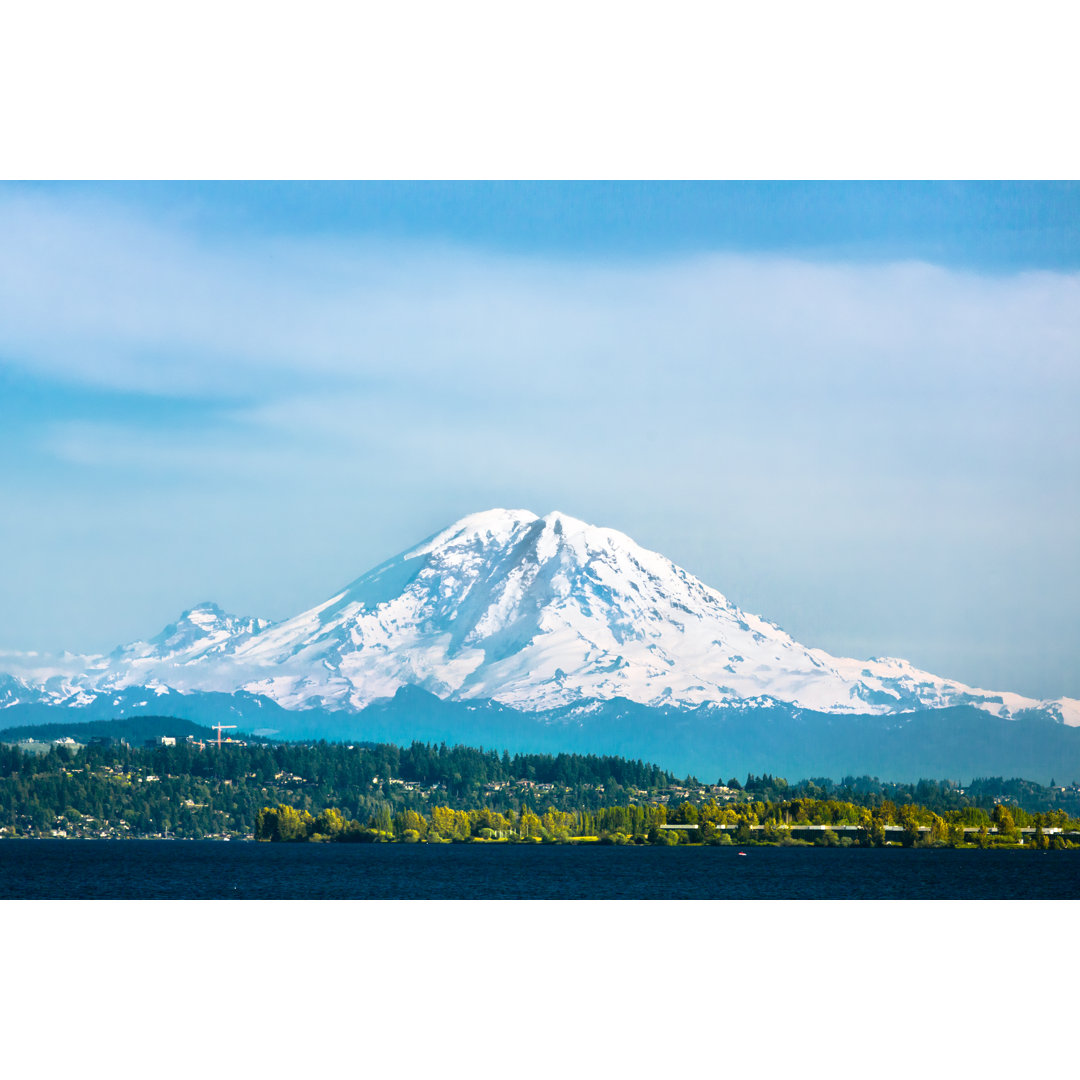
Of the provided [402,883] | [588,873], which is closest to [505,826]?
[588,873]

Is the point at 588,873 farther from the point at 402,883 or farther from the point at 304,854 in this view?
the point at 304,854

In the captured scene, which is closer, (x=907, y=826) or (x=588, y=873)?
(x=588, y=873)

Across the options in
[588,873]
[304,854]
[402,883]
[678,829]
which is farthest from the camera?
[678,829]

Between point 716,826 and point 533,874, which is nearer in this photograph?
point 533,874

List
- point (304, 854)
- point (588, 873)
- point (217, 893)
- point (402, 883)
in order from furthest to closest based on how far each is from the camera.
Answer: point (304, 854) < point (588, 873) < point (402, 883) < point (217, 893)

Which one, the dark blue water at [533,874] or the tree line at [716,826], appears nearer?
the dark blue water at [533,874]

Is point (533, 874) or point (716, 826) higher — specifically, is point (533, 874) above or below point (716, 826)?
above

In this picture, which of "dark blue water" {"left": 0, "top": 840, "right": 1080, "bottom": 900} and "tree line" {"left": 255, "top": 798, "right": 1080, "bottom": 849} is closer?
"dark blue water" {"left": 0, "top": 840, "right": 1080, "bottom": 900}
